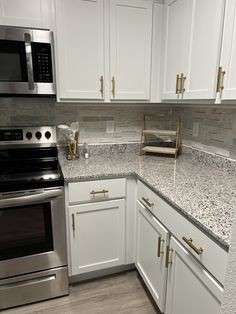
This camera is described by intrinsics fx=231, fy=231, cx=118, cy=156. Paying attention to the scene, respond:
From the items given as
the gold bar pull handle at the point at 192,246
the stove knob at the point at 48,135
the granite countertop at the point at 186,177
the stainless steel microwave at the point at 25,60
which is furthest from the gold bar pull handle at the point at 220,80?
the stove knob at the point at 48,135

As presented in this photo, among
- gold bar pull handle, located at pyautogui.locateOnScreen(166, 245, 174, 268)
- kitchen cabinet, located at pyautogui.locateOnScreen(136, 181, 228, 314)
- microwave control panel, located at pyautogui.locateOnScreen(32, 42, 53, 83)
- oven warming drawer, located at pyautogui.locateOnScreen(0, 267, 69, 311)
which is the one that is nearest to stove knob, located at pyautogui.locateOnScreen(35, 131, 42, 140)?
microwave control panel, located at pyautogui.locateOnScreen(32, 42, 53, 83)

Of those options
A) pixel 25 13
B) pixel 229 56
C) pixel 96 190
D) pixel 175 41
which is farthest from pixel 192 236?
pixel 25 13

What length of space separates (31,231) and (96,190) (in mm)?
501

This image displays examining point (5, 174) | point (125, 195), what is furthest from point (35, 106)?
point (125, 195)

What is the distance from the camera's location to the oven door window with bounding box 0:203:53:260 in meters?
1.46

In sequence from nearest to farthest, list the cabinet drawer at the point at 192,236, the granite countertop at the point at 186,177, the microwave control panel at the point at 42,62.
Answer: the cabinet drawer at the point at 192,236
the granite countertop at the point at 186,177
the microwave control panel at the point at 42,62

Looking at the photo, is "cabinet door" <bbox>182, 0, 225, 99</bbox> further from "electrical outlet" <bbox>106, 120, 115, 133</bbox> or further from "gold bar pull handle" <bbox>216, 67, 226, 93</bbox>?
"electrical outlet" <bbox>106, 120, 115, 133</bbox>

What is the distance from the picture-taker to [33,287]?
63.1 inches

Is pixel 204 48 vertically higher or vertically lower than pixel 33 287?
higher

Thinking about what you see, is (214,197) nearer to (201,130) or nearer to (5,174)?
(201,130)

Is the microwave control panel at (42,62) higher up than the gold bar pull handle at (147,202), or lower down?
higher up

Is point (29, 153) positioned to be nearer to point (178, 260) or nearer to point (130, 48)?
point (130, 48)

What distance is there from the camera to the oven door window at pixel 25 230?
146 cm

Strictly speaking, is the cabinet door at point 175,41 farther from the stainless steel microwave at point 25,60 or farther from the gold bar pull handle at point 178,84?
the stainless steel microwave at point 25,60
